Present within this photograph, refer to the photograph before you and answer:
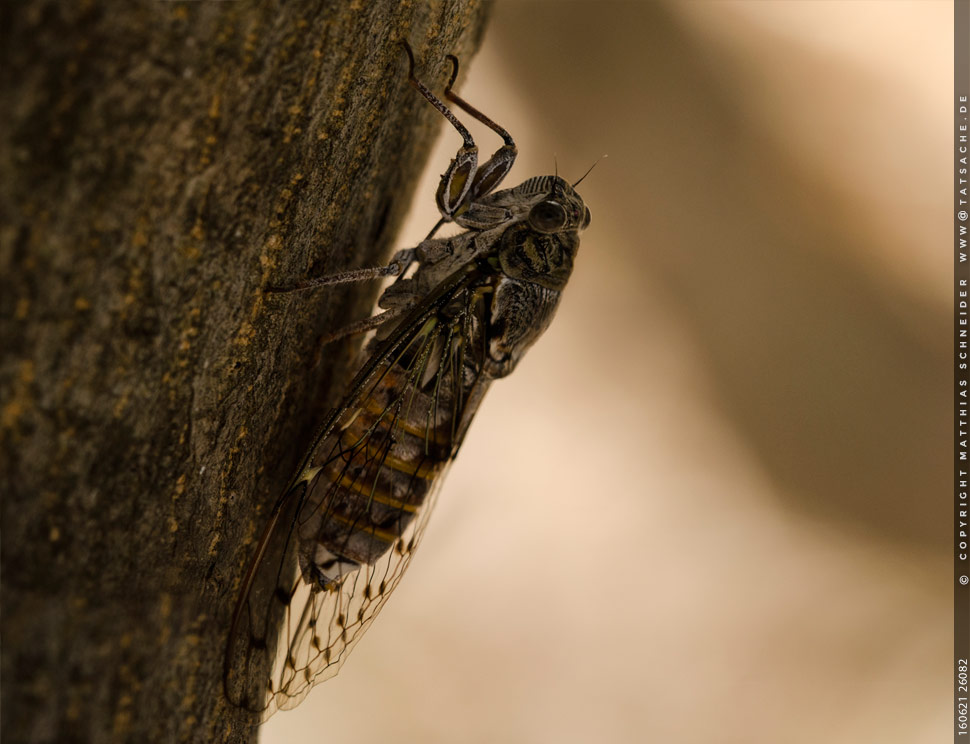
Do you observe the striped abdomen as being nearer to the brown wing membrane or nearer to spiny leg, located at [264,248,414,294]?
the brown wing membrane

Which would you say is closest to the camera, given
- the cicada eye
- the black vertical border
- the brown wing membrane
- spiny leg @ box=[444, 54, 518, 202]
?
the brown wing membrane

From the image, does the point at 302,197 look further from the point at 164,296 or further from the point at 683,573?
the point at 683,573

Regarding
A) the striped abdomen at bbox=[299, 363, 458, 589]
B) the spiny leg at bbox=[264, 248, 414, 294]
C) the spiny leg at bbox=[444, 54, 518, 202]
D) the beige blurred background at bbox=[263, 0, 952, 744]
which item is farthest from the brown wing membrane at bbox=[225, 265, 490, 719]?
the beige blurred background at bbox=[263, 0, 952, 744]

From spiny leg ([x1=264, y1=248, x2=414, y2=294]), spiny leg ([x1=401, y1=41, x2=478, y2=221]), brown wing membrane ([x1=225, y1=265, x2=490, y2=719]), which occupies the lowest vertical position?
brown wing membrane ([x1=225, y1=265, x2=490, y2=719])

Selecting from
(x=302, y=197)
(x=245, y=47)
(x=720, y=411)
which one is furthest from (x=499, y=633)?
(x=245, y=47)

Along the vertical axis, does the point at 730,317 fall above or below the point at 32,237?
above

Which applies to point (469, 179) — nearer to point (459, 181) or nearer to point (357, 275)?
point (459, 181)
